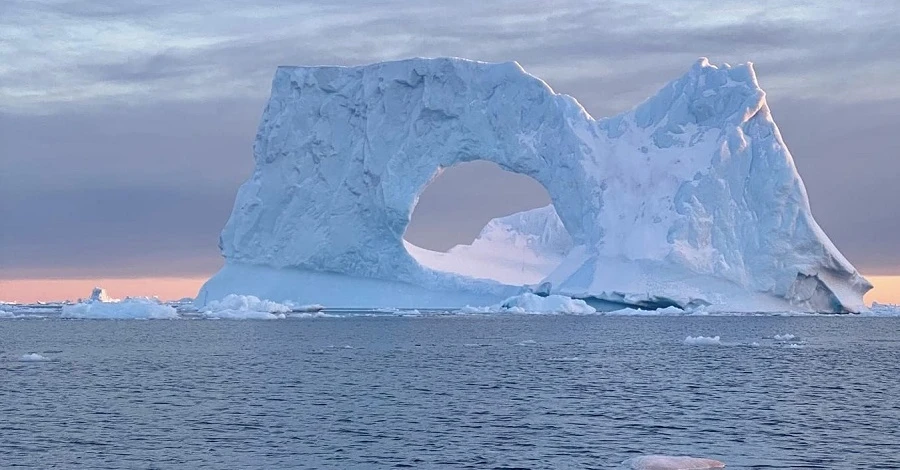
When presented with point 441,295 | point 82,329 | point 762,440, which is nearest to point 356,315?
point 441,295

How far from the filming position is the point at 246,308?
45344 millimetres

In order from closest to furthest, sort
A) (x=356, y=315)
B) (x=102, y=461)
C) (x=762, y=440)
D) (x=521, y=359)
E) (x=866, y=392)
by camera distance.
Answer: (x=102, y=461) → (x=762, y=440) → (x=866, y=392) → (x=521, y=359) → (x=356, y=315)

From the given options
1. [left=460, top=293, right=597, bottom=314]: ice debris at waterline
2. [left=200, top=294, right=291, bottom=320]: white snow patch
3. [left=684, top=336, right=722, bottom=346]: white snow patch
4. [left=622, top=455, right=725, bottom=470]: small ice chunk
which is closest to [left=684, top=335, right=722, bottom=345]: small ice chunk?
[left=684, top=336, right=722, bottom=346]: white snow patch

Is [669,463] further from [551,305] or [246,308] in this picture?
[246,308]

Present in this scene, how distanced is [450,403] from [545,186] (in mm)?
26911

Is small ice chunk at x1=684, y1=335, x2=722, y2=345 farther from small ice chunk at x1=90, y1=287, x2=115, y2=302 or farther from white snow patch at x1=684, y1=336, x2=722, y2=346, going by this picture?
small ice chunk at x1=90, y1=287, x2=115, y2=302

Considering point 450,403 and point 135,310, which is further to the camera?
point 135,310

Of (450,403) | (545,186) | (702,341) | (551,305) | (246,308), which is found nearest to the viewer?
(450,403)

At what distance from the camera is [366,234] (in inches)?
1747

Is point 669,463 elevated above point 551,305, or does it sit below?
below

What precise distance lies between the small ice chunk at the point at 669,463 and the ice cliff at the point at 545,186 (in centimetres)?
2805

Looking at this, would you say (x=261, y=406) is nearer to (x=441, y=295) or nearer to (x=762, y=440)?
(x=762, y=440)

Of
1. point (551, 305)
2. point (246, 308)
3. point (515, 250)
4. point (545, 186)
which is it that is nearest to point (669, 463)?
point (551, 305)

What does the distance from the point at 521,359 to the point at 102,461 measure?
1408cm
